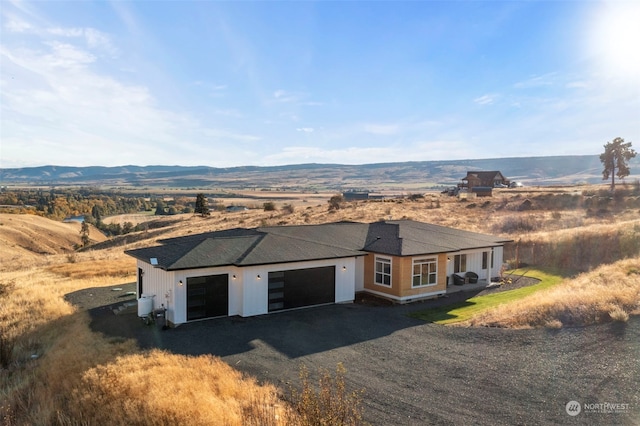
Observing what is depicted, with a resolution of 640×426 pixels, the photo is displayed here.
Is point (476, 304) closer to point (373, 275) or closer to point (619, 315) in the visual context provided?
point (373, 275)

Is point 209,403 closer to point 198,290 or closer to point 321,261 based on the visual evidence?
point 198,290

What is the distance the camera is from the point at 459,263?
2533 centimetres

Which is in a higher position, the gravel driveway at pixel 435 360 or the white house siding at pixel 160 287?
the white house siding at pixel 160 287

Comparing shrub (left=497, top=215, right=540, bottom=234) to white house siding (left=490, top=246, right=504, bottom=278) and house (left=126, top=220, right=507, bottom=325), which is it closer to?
white house siding (left=490, top=246, right=504, bottom=278)

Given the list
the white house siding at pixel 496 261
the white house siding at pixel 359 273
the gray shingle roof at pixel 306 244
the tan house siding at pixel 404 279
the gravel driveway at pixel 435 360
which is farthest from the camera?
the white house siding at pixel 496 261

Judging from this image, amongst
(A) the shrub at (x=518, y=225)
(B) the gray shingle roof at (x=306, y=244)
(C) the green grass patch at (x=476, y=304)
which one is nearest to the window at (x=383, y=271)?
(B) the gray shingle roof at (x=306, y=244)

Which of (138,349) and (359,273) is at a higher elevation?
(359,273)

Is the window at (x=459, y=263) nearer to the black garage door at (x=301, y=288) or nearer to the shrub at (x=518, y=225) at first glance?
the black garage door at (x=301, y=288)

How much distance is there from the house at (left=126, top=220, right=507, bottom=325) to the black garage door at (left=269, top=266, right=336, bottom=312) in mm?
43

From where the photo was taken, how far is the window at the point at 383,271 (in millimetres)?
21609

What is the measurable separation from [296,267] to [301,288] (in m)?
1.00

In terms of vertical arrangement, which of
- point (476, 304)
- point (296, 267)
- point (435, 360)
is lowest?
point (476, 304)

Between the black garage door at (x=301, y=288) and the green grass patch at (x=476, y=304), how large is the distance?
13.3 feet

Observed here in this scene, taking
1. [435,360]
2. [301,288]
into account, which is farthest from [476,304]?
[435,360]
